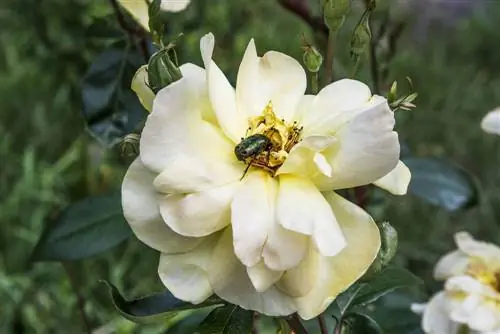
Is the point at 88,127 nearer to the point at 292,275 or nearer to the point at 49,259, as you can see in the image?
the point at 49,259

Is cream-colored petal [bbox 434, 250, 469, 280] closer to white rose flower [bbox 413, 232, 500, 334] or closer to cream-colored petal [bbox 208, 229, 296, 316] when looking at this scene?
white rose flower [bbox 413, 232, 500, 334]

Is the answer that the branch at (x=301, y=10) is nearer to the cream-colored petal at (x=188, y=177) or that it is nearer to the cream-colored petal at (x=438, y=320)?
the cream-colored petal at (x=438, y=320)

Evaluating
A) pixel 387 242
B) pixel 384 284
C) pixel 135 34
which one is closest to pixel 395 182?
pixel 387 242

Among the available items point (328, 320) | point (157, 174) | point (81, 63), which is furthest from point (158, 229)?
point (81, 63)

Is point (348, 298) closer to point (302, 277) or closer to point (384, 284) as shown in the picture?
point (384, 284)

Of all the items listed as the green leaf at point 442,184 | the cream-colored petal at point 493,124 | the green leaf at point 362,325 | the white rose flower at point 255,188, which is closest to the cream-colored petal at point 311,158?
the white rose flower at point 255,188
